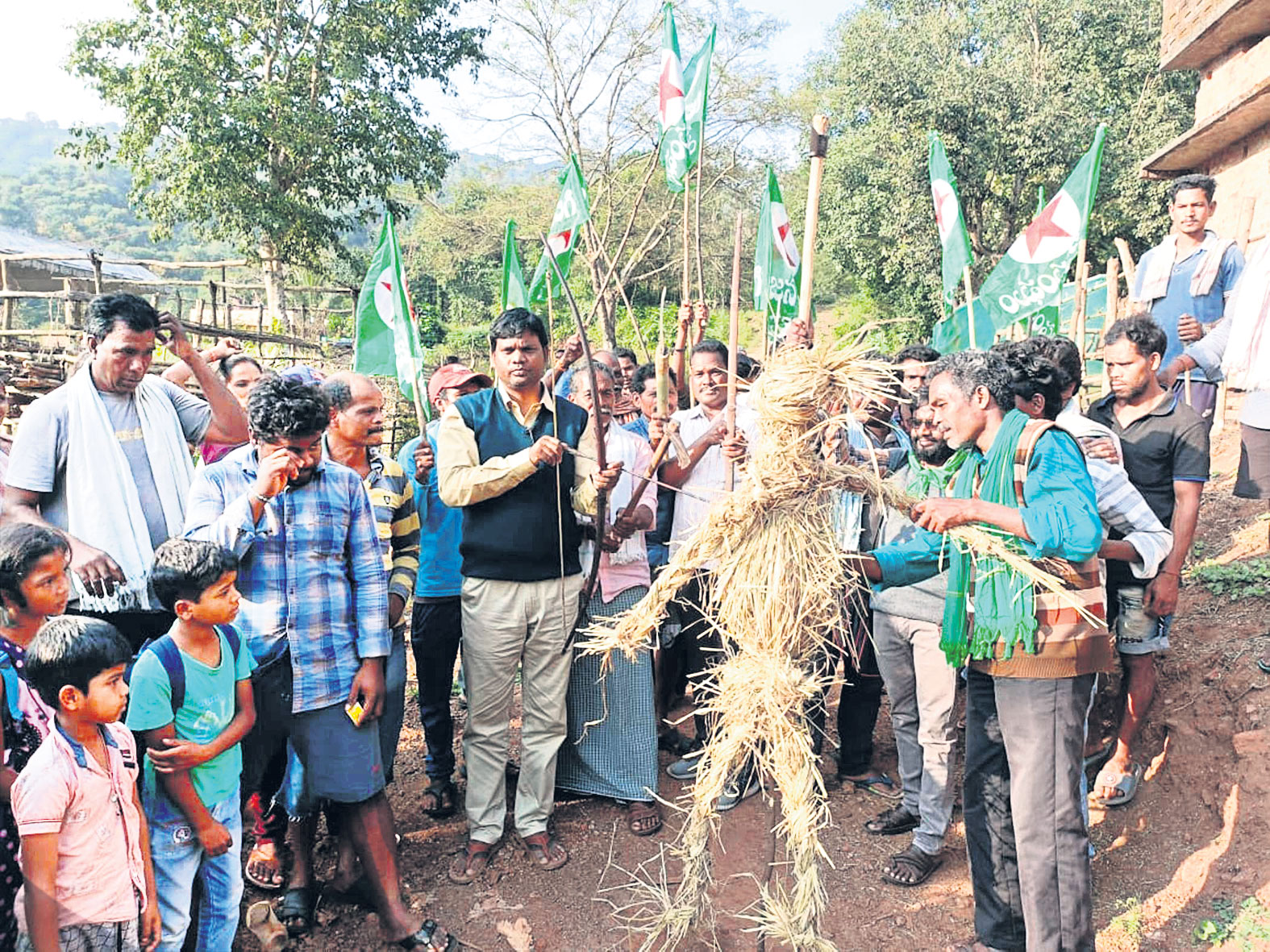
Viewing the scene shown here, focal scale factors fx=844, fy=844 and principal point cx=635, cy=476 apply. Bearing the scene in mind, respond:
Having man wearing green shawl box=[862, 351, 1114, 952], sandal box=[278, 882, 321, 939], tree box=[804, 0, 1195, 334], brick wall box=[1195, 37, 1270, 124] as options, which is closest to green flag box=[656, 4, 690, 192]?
man wearing green shawl box=[862, 351, 1114, 952]

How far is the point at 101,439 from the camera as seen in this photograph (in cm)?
292

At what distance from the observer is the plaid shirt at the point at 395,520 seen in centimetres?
335

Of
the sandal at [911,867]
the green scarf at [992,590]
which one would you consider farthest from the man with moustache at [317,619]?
the green scarf at [992,590]

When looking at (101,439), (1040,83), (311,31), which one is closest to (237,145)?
(311,31)

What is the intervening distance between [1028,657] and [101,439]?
312 centimetres

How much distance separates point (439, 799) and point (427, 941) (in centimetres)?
100

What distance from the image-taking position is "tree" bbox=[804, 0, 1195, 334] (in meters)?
17.2

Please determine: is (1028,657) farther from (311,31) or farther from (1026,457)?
(311,31)

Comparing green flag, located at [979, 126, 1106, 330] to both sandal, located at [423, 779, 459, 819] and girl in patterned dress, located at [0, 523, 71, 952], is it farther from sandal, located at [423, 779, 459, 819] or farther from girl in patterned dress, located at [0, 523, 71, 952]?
girl in patterned dress, located at [0, 523, 71, 952]

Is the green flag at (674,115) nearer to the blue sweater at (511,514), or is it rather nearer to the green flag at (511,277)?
the green flag at (511,277)

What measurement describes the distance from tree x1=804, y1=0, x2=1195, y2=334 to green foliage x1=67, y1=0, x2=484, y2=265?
29.4ft

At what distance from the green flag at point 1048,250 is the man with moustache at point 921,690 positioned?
160 cm

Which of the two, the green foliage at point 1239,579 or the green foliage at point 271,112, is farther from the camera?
the green foliage at point 271,112

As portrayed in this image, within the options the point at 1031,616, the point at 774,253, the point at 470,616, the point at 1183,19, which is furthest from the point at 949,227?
the point at 1183,19
